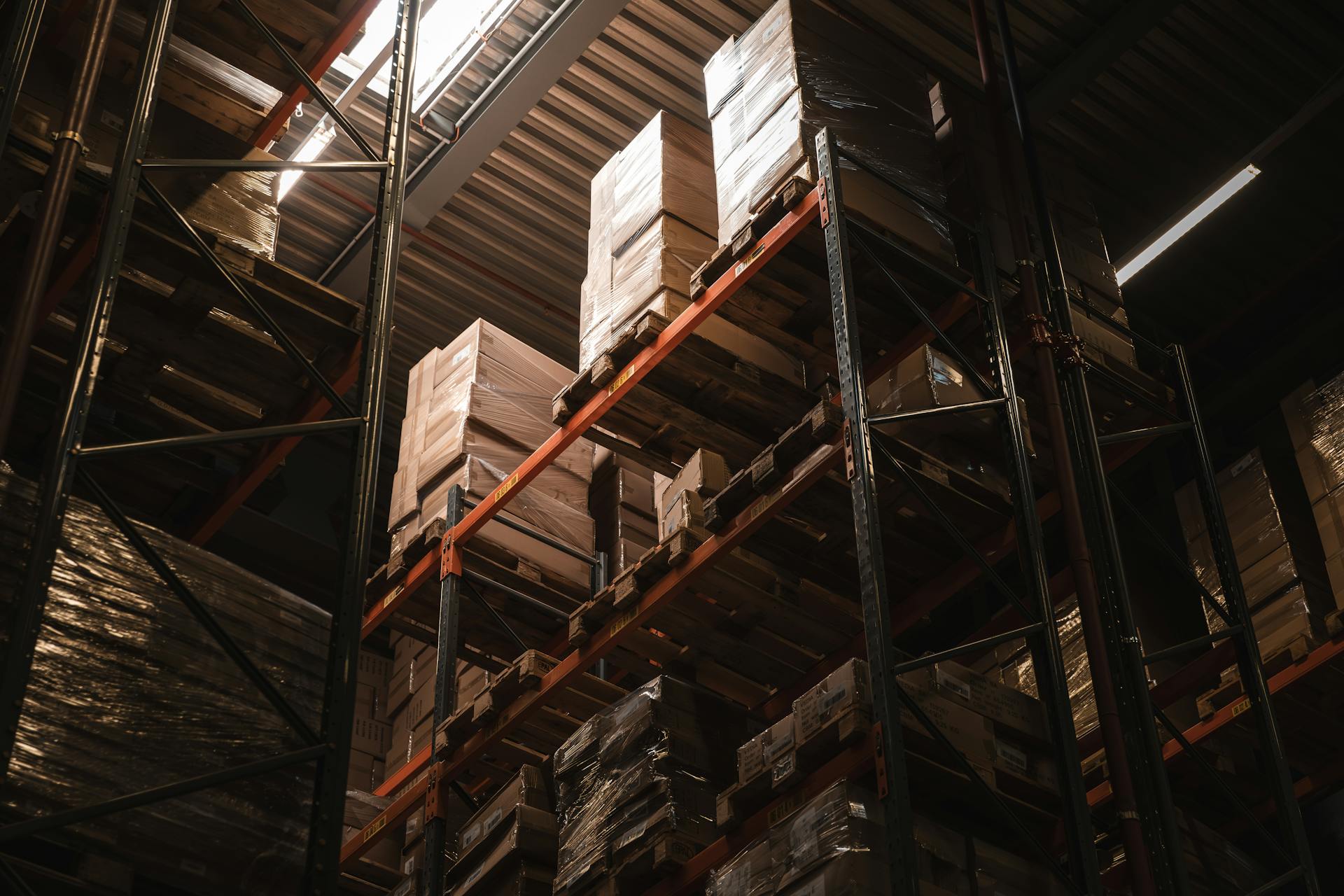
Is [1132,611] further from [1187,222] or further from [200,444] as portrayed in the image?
[200,444]

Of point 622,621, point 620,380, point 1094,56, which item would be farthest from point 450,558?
point 1094,56

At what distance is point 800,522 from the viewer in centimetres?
755

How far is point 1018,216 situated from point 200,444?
16.3 ft

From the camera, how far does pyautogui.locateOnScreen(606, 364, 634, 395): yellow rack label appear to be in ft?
26.2

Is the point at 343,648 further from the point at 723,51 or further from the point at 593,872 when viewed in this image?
the point at 723,51

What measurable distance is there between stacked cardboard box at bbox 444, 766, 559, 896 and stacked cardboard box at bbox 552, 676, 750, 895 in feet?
0.91

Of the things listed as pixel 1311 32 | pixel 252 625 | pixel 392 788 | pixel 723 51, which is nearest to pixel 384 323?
pixel 252 625

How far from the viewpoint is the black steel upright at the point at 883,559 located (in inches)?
226

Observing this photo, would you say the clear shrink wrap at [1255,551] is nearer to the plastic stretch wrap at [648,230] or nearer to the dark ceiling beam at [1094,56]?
the dark ceiling beam at [1094,56]

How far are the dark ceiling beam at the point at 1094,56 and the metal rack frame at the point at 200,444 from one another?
501 centimetres

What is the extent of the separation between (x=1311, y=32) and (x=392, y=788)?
751cm

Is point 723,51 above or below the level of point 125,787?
above

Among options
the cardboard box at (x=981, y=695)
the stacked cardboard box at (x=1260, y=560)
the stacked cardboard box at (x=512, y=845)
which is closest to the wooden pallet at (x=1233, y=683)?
the stacked cardboard box at (x=1260, y=560)

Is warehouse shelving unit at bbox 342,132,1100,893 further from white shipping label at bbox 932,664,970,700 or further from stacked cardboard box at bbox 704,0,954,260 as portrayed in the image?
stacked cardboard box at bbox 704,0,954,260
